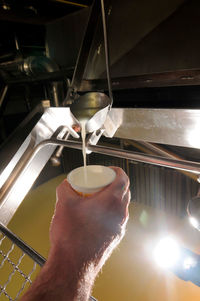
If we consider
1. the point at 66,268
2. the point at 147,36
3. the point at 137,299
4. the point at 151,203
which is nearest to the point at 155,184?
the point at 151,203

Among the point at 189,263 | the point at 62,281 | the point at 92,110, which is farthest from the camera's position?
the point at 189,263

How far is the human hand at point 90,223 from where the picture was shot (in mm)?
465

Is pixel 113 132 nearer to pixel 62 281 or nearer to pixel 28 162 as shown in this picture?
pixel 28 162

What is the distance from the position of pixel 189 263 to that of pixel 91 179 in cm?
155

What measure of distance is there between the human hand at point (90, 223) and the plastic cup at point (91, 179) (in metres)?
0.02

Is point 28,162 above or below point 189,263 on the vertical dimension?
above

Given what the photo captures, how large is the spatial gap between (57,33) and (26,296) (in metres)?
2.85

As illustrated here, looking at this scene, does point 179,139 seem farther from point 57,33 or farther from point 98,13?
point 57,33

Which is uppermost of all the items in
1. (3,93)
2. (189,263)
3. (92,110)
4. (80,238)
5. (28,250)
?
(92,110)

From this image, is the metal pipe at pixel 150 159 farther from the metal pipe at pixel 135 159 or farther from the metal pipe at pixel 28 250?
the metal pipe at pixel 28 250

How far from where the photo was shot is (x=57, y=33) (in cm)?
254

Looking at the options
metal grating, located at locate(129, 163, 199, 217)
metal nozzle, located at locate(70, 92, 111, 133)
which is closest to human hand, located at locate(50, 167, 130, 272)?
metal nozzle, located at locate(70, 92, 111, 133)

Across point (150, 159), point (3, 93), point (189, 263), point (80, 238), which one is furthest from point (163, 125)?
point (3, 93)

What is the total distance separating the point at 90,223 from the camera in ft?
1.57
